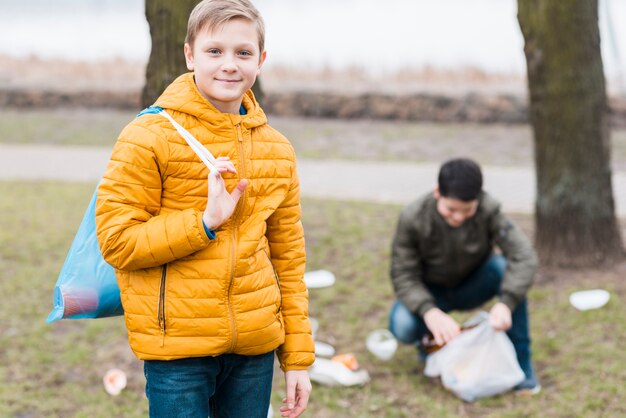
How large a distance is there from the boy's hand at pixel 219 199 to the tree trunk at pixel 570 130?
12.2 feet

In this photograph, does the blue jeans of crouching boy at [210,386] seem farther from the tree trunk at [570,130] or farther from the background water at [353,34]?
the background water at [353,34]

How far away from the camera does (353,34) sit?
1677 cm

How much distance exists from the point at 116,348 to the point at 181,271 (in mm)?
2663

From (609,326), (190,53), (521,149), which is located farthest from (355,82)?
(190,53)

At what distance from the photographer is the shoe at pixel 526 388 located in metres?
4.03

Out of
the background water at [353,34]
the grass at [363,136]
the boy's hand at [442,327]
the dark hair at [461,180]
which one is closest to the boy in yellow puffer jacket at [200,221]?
the dark hair at [461,180]

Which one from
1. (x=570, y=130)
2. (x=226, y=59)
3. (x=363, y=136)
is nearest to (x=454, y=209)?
(x=570, y=130)

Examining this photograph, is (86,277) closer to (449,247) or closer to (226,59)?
(226,59)

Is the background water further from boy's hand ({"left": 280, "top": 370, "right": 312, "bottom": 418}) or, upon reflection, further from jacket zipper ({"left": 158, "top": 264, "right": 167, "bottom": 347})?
jacket zipper ({"left": 158, "top": 264, "right": 167, "bottom": 347})

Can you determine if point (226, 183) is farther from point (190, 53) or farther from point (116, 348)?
point (116, 348)

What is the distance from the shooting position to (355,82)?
1305 cm

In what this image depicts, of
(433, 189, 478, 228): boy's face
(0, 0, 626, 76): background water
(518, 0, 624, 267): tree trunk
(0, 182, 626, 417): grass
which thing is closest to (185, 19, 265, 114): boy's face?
(433, 189, 478, 228): boy's face

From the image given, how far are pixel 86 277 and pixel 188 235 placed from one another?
1.34 feet

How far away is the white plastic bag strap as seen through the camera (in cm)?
212
